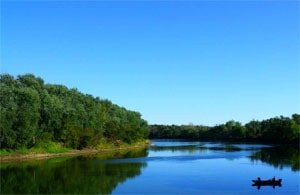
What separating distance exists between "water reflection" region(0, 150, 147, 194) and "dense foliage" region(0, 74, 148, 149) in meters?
8.30

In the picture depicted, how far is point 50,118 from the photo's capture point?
81.6 m

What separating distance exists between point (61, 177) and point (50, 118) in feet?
106

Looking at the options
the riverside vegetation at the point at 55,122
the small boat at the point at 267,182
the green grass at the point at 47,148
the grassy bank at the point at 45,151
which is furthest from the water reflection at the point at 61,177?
the small boat at the point at 267,182

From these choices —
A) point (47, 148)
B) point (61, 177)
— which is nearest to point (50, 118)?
point (47, 148)

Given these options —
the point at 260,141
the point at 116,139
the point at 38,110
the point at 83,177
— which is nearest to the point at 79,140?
the point at 38,110

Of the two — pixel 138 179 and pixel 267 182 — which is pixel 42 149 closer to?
pixel 138 179

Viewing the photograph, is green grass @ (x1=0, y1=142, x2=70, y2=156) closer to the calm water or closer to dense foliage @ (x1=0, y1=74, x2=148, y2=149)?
dense foliage @ (x1=0, y1=74, x2=148, y2=149)

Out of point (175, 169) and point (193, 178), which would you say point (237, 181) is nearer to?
point (193, 178)

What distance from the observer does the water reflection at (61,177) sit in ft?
138

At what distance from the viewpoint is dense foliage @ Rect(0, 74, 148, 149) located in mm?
70562

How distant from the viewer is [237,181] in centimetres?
4741

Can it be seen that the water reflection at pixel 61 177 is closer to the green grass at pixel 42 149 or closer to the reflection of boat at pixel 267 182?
the green grass at pixel 42 149

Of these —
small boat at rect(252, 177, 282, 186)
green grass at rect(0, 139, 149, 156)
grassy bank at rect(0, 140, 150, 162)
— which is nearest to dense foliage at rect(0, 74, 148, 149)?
green grass at rect(0, 139, 149, 156)

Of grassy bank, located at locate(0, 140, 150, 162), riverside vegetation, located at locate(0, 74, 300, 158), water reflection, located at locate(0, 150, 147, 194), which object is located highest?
riverside vegetation, located at locate(0, 74, 300, 158)
